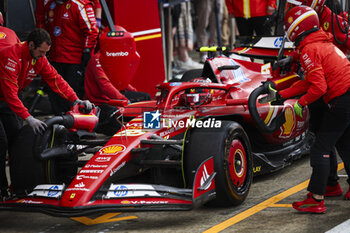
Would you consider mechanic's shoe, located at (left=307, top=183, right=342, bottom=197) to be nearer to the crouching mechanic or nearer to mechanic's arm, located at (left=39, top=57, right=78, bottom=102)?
the crouching mechanic

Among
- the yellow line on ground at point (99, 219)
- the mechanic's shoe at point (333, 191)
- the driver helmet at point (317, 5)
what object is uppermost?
the driver helmet at point (317, 5)

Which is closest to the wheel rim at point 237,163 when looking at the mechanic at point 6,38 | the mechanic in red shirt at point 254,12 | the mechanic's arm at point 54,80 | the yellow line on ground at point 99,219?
the yellow line on ground at point 99,219

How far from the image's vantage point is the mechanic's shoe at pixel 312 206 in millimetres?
6199

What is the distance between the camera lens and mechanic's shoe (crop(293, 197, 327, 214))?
6.20 metres

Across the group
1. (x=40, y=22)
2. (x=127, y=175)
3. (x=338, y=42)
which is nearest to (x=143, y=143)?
(x=127, y=175)

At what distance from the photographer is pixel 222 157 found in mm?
6223

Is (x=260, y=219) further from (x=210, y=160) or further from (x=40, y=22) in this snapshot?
(x=40, y=22)

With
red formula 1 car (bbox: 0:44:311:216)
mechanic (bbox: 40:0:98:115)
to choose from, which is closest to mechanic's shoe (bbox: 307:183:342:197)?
red formula 1 car (bbox: 0:44:311:216)

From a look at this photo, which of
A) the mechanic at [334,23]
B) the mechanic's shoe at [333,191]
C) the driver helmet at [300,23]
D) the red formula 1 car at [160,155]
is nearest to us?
the red formula 1 car at [160,155]

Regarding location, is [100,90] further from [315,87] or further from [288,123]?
[315,87]

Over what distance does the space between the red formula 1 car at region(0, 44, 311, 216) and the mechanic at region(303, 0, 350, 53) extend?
26.5 inches

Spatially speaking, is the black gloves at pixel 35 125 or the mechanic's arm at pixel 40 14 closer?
the black gloves at pixel 35 125

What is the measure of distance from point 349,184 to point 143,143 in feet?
6.46

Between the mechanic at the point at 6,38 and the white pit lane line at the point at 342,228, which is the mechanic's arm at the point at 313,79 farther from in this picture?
the mechanic at the point at 6,38
